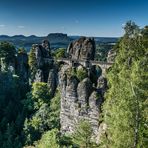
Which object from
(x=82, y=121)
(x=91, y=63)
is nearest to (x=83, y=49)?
(x=91, y=63)

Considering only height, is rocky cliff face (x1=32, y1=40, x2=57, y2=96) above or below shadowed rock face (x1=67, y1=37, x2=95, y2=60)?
below

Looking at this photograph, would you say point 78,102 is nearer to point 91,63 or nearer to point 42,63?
point 91,63

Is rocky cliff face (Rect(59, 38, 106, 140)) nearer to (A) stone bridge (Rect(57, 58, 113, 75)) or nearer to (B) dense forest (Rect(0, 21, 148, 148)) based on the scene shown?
(B) dense forest (Rect(0, 21, 148, 148))

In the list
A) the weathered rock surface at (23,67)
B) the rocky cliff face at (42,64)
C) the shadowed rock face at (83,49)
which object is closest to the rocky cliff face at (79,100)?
the shadowed rock face at (83,49)

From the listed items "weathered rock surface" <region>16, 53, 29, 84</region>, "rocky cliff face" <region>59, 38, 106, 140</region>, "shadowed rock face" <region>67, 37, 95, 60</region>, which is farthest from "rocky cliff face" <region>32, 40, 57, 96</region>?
"rocky cliff face" <region>59, 38, 106, 140</region>

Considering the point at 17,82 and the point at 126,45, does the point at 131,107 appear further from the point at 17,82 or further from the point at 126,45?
the point at 17,82

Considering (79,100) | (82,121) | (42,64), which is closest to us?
(82,121)

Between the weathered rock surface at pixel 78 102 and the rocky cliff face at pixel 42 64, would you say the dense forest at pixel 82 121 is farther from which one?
the weathered rock surface at pixel 78 102
